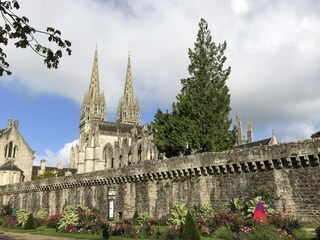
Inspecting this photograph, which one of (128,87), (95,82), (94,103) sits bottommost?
(94,103)

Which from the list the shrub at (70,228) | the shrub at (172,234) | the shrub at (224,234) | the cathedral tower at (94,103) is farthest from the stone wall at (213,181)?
the cathedral tower at (94,103)

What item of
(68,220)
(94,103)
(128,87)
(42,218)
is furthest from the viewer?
(128,87)

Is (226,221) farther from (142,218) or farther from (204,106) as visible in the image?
(204,106)

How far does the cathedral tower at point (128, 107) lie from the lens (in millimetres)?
120250

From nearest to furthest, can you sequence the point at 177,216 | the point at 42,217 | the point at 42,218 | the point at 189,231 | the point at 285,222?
the point at 189,231, the point at 285,222, the point at 177,216, the point at 42,218, the point at 42,217

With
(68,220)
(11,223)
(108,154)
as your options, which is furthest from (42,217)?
(108,154)

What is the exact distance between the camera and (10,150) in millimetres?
62281

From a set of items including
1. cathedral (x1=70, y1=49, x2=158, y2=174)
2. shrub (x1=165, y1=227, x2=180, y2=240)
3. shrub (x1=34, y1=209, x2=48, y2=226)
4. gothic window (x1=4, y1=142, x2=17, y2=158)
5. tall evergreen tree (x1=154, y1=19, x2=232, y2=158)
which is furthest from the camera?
cathedral (x1=70, y1=49, x2=158, y2=174)

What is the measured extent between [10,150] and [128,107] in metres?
62.1

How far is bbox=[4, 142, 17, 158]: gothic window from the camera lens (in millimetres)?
61688

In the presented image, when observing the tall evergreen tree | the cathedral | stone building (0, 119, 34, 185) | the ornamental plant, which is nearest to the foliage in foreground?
the ornamental plant

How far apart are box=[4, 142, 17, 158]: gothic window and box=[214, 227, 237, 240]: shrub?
2141 inches

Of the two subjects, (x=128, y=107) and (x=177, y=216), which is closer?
(x=177, y=216)

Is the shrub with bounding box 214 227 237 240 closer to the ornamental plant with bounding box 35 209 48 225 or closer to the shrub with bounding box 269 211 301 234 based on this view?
the shrub with bounding box 269 211 301 234
